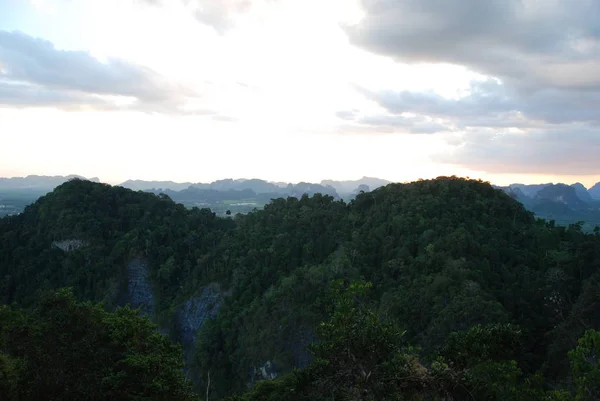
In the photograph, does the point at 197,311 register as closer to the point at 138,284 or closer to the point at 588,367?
the point at 138,284

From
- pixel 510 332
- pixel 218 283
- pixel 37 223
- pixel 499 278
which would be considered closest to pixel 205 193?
pixel 37 223

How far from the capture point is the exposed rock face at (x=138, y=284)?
46.0 metres

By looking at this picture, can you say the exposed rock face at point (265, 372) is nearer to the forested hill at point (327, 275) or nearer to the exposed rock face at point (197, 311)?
the forested hill at point (327, 275)

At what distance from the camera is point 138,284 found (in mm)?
46094

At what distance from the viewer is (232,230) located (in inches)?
1938

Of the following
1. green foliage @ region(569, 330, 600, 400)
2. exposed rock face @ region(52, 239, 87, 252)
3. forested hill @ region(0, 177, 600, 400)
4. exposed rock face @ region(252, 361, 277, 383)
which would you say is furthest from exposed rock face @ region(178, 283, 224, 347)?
green foliage @ region(569, 330, 600, 400)

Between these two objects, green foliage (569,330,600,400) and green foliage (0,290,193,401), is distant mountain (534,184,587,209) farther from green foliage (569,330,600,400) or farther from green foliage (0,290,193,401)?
green foliage (0,290,193,401)

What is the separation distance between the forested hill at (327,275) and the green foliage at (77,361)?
3.97 m

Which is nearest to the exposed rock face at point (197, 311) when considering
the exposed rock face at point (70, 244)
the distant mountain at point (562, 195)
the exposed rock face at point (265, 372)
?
the exposed rock face at point (265, 372)

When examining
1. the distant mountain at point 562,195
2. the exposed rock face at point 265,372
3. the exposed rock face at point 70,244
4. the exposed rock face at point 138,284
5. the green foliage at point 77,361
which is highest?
the distant mountain at point 562,195

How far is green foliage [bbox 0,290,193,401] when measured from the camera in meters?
10.6

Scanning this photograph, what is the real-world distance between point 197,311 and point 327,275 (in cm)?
1521

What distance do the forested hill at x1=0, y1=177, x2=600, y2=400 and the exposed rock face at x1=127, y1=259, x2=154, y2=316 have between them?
0.40ft

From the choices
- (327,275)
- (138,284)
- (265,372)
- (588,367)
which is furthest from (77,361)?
(138,284)
